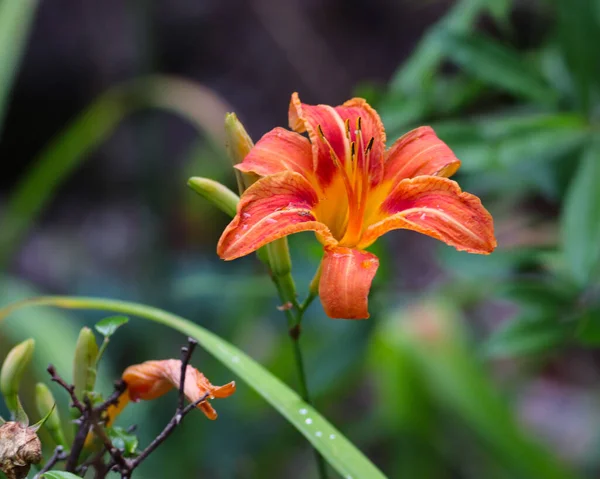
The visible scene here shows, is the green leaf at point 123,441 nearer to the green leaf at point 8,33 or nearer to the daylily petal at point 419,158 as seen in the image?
the daylily petal at point 419,158

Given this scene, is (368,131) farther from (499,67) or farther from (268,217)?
(499,67)

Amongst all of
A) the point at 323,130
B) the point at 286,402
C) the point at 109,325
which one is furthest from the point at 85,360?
the point at 323,130

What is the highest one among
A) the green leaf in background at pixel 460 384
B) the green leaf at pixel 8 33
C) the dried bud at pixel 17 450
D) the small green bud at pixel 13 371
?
the green leaf at pixel 8 33

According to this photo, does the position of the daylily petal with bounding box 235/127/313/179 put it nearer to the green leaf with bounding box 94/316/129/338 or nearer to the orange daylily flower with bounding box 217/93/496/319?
the orange daylily flower with bounding box 217/93/496/319

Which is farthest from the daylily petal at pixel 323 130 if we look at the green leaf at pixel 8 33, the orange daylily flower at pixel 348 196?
the green leaf at pixel 8 33

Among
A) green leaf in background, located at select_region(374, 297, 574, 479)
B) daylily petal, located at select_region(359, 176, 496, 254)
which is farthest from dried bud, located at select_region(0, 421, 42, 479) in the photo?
green leaf in background, located at select_region(374, 297, 574, 479)

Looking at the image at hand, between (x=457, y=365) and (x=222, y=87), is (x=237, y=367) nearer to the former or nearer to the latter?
(x=457, y=365)

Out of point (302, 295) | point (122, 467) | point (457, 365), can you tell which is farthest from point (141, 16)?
point (122, 467)
